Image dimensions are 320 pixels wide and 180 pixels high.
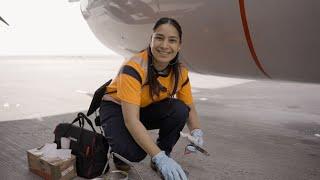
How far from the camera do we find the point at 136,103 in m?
1.86

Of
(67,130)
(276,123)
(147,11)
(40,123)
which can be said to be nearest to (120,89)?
(67,130)

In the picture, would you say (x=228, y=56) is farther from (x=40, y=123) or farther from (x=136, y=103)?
(x=40, y=123)

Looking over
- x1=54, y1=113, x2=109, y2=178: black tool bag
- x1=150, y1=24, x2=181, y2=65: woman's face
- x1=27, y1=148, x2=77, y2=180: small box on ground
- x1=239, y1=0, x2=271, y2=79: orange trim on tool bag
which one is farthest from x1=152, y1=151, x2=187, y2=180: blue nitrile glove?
x1=239, y1=0, x2=271, y2=79: orange trim on tool bag

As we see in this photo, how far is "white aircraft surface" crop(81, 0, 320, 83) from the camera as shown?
1.88 m

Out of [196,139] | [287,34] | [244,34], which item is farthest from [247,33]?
[196,139]

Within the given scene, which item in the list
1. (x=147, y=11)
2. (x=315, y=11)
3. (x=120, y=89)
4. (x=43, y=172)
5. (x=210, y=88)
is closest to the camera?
(x=315, y=11)

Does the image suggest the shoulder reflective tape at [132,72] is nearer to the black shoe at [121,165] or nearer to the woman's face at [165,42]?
the woman's face at [165,42]

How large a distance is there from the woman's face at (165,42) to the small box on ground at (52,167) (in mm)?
893

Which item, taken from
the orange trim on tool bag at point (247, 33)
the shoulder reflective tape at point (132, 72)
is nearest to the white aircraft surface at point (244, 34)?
the orange trim on tool bag at point (247, 33)

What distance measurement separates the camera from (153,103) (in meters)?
2.26

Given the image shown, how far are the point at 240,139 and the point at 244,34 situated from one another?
4.64ft

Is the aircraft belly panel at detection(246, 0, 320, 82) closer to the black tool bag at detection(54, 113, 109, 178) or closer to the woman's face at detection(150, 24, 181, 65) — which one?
the woman's face at detection(150, 24, 181, 65)

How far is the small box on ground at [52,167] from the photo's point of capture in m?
2.18

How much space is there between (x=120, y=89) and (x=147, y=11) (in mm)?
982
